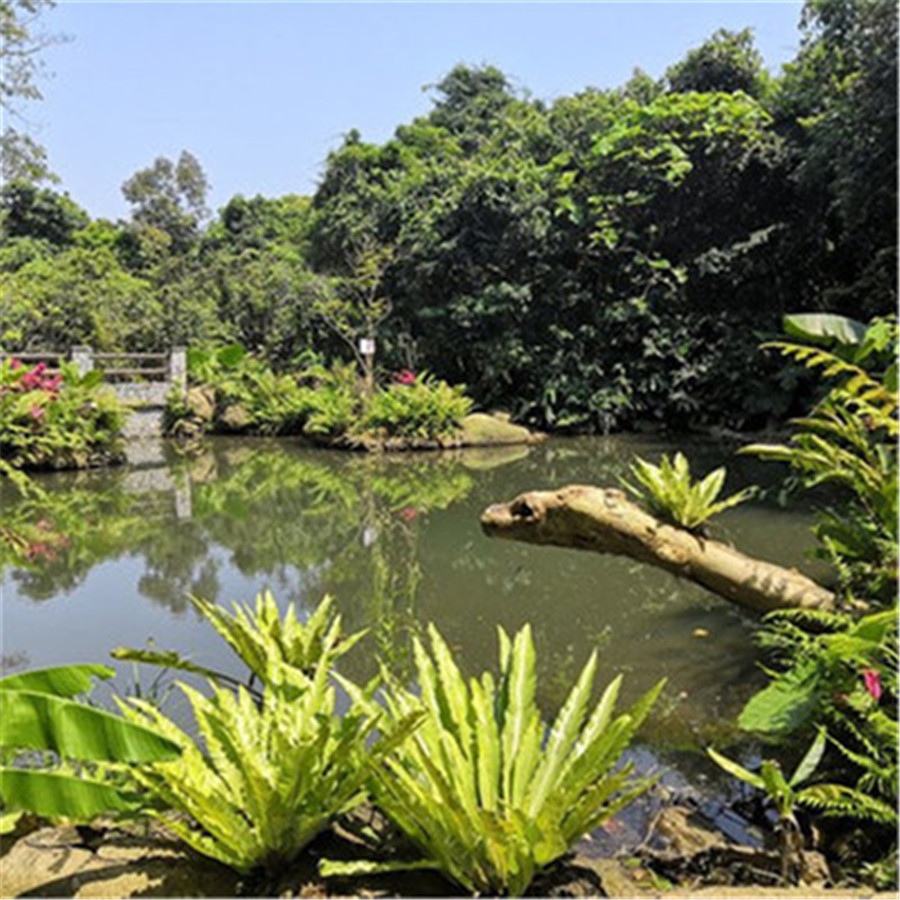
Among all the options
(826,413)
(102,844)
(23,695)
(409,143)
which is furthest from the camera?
(409,143)

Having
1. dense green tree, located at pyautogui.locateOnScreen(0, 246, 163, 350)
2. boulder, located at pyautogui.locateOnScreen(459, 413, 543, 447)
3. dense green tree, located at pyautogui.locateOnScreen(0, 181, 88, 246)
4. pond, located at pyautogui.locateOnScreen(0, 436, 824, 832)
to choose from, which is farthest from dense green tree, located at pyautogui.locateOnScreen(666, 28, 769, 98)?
dense green tree, located at pyautogui.locateOnScreen(0, 181, 88, 246)

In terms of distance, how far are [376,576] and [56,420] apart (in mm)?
6656

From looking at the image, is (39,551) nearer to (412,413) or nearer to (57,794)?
(57,794)

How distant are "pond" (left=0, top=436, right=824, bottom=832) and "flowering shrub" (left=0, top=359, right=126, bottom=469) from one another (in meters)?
0.55

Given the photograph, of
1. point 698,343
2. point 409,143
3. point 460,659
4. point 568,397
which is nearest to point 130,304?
point 409,143

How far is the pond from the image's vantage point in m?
3.83

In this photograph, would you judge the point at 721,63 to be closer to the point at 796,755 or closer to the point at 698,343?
the point at 698,343

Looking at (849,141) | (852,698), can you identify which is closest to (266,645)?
(852,698)

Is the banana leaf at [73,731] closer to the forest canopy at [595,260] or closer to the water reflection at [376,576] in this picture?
the water reflection at [376,576]

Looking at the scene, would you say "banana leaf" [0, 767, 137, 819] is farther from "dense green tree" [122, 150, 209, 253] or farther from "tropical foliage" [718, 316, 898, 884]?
"dense green tree" [122, 150, 209, 253]

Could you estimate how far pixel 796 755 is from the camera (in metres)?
2.76

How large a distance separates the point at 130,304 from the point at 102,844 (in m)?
16.4

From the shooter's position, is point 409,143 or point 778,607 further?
point 409,143

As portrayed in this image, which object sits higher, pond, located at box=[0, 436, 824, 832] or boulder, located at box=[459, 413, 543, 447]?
Result: boulder, located at box=[459, 413, 543, 447]
